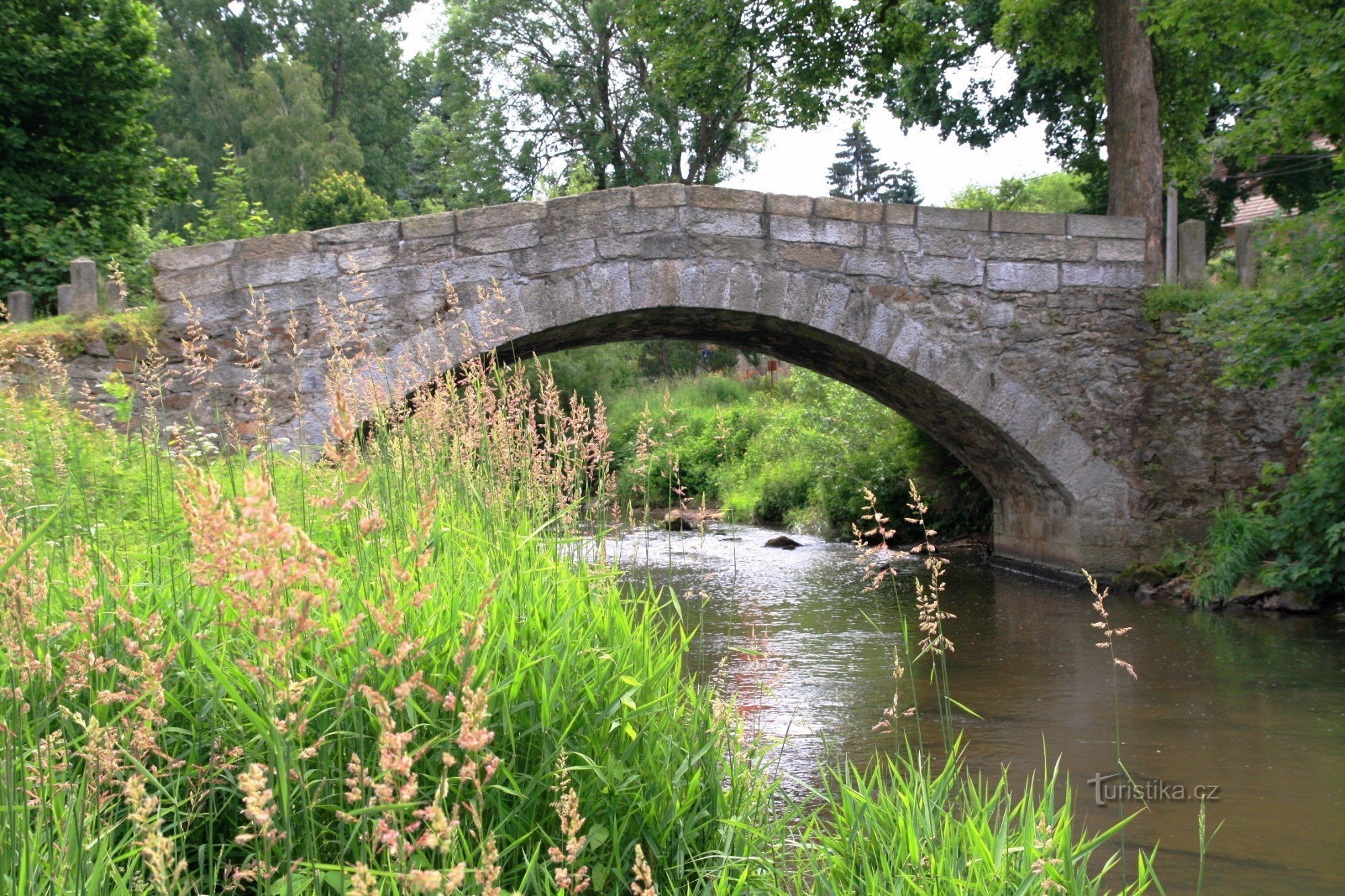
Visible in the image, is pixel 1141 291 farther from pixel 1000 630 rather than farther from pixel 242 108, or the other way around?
pixel 242 108

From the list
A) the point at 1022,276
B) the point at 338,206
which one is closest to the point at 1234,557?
the point at 1022,276

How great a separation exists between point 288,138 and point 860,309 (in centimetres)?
2219

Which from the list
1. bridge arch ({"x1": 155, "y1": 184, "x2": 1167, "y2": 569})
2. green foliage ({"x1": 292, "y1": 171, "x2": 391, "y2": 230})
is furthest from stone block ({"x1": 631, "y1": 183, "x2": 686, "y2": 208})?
green foliage ({"x1": 292, "y1": 171, "x2": 391, "y2": 230})

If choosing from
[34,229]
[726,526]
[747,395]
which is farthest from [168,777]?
[747,395]

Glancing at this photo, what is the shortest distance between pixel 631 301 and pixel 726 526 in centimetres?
639

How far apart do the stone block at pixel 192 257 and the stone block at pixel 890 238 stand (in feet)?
13.9

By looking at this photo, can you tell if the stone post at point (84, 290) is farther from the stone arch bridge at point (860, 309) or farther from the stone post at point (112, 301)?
the stone arch bridge at point (860, 309)

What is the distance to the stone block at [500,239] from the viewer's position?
754 centimetres

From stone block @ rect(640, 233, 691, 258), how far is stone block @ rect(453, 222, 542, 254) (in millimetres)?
725

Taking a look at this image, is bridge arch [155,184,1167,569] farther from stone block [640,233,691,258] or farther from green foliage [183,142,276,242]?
green foliage [183,142,276,242]

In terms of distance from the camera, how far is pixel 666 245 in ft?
25.8

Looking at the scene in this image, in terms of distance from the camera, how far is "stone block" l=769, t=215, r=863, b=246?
26.3ft

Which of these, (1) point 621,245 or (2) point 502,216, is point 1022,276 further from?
(2) point 502,216

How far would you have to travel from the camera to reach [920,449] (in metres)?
11.9
